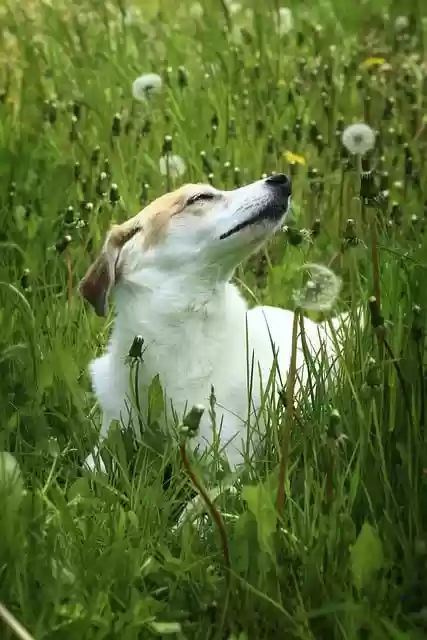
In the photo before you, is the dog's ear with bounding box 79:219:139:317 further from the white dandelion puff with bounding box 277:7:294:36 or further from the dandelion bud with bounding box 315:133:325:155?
the white dandelion puff with bounding box 277:7:294:36

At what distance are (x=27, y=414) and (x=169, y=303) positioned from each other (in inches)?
20.5

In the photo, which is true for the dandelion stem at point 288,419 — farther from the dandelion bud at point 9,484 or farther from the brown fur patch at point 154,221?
the brown fur patch at point 154,221

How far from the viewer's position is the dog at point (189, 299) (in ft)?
10.0

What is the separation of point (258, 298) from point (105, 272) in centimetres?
78

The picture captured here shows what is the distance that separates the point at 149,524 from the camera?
8.05 ft

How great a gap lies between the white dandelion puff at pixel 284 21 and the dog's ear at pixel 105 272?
3184mm

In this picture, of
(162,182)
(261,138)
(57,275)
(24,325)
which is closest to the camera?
(24,325)

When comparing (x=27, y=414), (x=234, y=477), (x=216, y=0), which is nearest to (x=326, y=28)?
(x=216, y=0)

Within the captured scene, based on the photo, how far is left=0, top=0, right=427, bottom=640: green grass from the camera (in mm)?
2180

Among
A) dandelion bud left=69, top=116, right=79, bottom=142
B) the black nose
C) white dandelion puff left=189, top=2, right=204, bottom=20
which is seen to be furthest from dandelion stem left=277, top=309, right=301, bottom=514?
white dandelion puff left=189, top=2, right=204, bottom=20

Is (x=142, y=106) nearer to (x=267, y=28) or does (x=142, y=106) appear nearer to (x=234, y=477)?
(x=267, y=28)

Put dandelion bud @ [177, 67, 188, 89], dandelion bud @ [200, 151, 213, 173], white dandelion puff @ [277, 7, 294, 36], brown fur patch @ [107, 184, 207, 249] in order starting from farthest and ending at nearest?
white dandelion puff @ [277, 7, 294, 36], dandelion bud @ [177, 67, 188, 89], dandelion bud @ [200, 151, 213, 173], brown fur patch @ [107, 184, 207, 249]

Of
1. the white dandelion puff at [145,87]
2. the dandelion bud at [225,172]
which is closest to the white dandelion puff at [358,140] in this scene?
the dandelion bud at [225,172]

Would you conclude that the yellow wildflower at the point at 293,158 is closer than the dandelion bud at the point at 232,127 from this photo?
Yes
